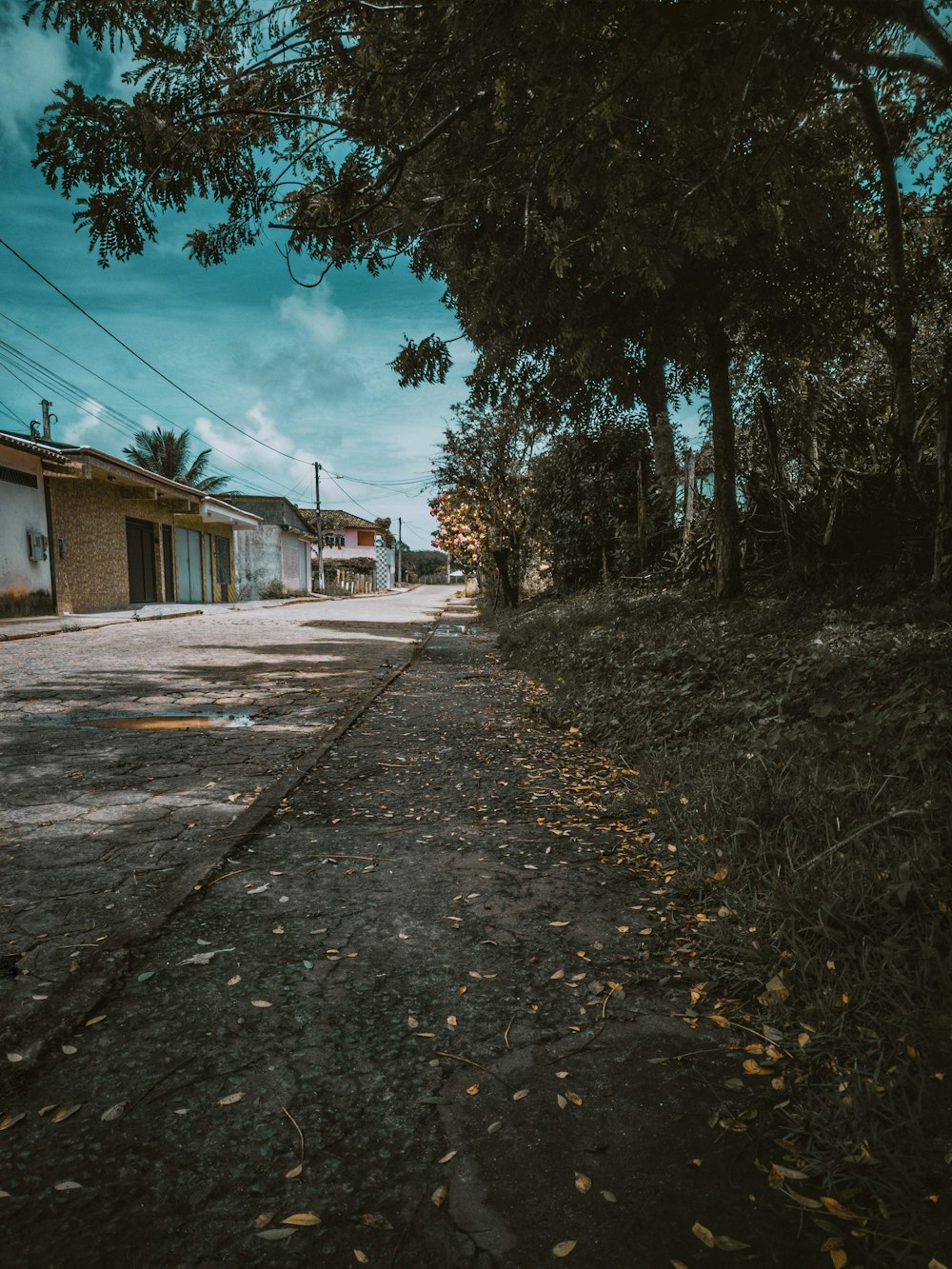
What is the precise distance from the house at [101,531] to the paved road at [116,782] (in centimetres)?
701

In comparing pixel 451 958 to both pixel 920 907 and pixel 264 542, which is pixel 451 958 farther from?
pixel 264 542

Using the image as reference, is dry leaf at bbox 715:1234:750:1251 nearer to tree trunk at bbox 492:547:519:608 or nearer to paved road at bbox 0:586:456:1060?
paved road at bbox 0:586:456:1060

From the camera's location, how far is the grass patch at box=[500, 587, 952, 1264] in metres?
1.57

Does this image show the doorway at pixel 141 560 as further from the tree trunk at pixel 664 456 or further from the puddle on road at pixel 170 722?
the puddle on road at pixel 170 722

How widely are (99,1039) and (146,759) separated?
291 cm

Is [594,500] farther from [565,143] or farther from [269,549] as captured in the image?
[269,549]

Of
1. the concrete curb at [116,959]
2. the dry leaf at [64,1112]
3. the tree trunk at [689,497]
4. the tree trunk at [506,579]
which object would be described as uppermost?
the tree trunk at [689,497]

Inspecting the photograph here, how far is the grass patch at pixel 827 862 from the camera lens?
5.14 feet

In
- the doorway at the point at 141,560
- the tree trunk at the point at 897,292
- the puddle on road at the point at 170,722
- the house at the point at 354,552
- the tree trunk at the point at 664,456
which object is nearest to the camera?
the puddle on road at the point at 170,722

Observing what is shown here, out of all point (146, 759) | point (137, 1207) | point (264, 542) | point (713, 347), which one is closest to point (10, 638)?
point (146, 759)

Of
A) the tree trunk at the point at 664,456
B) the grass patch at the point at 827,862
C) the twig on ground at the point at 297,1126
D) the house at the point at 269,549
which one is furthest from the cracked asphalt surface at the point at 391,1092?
the house at the point at 269,549

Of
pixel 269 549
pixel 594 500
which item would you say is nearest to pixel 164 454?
pixel 269 549

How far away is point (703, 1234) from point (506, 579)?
659 inches

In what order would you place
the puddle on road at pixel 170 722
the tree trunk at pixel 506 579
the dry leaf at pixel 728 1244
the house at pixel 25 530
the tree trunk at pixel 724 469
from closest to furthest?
the dry leaf at pixel 728 1244, the puddle on road at pixel 170 722, the tree trunk at pixel 724 469, the house at pixel 25 530, the tree trunk at pixel 506 579
